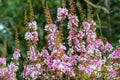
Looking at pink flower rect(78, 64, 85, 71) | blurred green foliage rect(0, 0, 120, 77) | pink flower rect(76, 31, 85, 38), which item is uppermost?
pink flower rect(76, 31, 85, 38)

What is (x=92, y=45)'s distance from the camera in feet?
11.9

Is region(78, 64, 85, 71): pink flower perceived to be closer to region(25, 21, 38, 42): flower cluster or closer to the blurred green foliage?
region(25, 21, 38, 42): flower cluster

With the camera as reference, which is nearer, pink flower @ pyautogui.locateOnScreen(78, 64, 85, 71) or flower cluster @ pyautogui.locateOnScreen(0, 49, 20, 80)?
pink flower @ pyautogui.locateOnScreen(78, 64, 85, 71)

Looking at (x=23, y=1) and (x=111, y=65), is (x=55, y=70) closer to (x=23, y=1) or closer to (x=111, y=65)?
(x=111, y=65)

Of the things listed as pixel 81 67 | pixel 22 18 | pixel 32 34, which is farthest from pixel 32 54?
pixel 22 18

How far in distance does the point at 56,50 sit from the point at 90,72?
31 cm

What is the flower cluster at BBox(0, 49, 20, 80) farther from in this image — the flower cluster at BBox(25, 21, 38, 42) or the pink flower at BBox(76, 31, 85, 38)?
the pink flower at BBox(76, 31, 85, 38)

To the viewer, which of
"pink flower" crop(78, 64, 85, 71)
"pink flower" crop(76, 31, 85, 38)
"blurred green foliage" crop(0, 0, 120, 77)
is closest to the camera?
"pink flower" crop(78, 64, 85, 71)

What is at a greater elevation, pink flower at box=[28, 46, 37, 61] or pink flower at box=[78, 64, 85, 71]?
pink flower at box=[28, 46, 37, 61]

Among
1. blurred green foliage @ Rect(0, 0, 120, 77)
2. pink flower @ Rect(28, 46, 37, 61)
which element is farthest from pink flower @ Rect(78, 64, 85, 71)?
blurred green foliage @ Rect(0, 0, 120, 77)

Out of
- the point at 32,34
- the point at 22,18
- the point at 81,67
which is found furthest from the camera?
the point at 22,18

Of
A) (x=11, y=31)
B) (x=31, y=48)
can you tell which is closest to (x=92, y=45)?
(x=31, y=48)

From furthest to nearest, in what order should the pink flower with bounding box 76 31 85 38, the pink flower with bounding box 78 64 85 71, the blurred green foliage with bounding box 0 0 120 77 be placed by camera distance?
the blurred green foliage with bounding box 0 0 120 77 → the pink flower with bounding box 76 31 85 38 → the pink flower with bounding box 78 64 85 71

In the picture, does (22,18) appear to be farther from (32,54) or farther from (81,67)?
(81,67)
